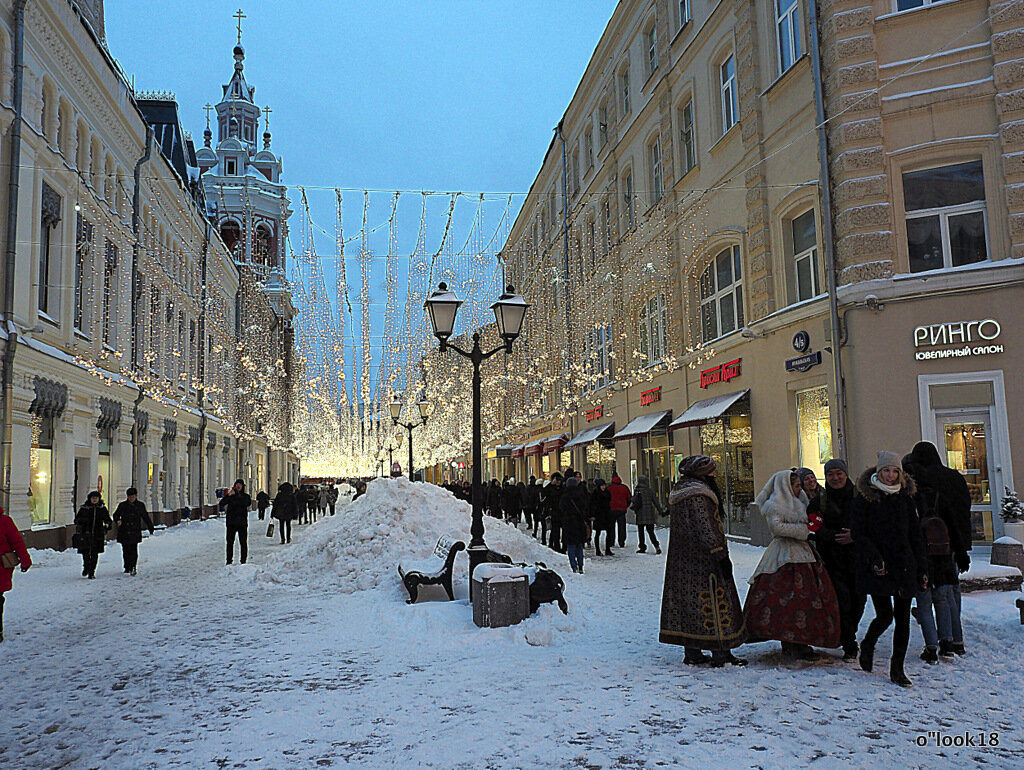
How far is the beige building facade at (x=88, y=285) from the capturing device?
17734 millimetres

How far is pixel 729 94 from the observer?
1948cm

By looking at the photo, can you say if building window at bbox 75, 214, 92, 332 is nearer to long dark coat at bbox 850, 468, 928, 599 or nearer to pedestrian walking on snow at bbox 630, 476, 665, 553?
pedestrian walking on snow at bbox 630, 476, 665, 553

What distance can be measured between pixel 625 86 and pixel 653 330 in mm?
8793

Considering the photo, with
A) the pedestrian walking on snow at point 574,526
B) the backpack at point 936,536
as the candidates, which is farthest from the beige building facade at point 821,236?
the backpack at point 936,536

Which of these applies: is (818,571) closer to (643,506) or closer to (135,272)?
(643,506)

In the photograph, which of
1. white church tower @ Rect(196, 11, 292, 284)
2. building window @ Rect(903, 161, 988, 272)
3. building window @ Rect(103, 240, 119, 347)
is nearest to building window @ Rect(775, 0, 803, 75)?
building window @ Rect(903, 161, 988, 272)

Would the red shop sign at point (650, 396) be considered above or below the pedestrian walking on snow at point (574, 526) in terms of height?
above

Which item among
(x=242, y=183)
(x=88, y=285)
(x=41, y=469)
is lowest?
(x=41, y=469)

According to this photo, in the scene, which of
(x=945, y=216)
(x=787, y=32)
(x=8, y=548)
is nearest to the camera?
(x=8, y=548)

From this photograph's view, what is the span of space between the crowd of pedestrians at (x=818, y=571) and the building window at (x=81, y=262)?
2025cm

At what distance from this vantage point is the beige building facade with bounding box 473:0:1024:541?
A: 44.3 feet

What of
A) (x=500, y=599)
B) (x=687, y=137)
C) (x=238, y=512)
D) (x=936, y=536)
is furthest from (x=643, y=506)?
(x=687, y=137)

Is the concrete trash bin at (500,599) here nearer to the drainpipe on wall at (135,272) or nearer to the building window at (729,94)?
the building window at (729,94)

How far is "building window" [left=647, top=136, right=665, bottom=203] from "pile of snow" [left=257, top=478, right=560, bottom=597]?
1302cm
